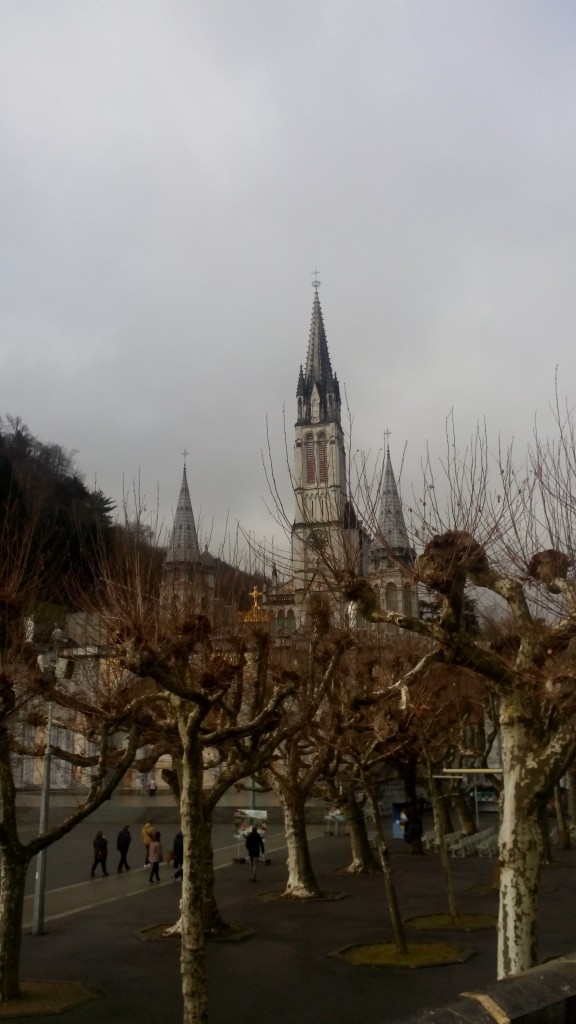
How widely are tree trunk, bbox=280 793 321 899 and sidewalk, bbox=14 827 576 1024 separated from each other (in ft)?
2.74

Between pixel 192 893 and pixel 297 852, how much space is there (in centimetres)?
1333

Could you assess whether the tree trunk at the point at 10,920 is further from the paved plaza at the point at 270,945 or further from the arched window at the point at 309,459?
the arched window at the point at 309,459

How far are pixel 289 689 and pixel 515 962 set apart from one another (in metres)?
5.40

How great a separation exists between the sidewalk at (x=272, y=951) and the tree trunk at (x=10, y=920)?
1.30 metres

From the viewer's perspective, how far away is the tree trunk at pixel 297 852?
79.4 ft

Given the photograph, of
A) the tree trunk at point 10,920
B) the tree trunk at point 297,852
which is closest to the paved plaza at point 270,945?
the tree trunk at point 297,852

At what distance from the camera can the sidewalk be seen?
13.5 m

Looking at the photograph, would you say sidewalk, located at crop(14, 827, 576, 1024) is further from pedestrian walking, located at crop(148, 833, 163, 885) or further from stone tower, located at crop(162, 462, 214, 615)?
stone tower, located at crop(162, 462, 214, 615)

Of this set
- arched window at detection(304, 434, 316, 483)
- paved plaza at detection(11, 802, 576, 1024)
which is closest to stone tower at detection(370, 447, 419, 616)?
paved plaza at detection(11, 802, 576, 1024)

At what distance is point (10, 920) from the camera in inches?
547

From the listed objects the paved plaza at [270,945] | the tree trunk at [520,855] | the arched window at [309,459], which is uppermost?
the arched window at [309,459]

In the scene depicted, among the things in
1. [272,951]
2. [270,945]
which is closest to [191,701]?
[272,951]

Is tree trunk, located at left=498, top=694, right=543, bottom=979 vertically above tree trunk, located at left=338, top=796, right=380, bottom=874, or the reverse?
tree trunk, located at left=498, top=694, right=543, bottom=979

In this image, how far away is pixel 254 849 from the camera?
2844 centimetres
